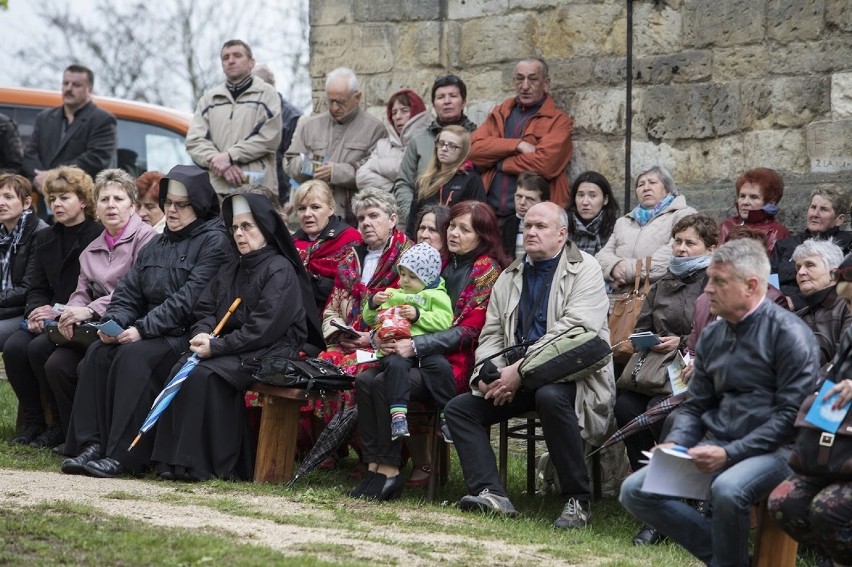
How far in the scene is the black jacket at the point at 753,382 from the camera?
218 inches

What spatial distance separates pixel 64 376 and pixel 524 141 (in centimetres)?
349

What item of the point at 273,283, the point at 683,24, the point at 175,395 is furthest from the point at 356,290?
the point at 683,24

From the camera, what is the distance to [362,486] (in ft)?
24.7

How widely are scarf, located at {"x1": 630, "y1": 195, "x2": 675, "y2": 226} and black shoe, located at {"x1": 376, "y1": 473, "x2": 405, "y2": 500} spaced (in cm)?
227

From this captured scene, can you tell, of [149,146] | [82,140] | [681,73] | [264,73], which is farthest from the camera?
[149,146]

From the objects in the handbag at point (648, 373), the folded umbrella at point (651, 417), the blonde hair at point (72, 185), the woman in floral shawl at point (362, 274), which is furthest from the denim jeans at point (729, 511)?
the blonde hair at point (72, 185)

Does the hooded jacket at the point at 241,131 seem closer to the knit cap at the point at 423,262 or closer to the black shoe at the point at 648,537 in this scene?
the knit cap at the point at 423,262

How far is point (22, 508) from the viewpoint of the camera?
6492 mm

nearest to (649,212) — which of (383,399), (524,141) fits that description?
(524,141)

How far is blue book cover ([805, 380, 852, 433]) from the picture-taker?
5203mm

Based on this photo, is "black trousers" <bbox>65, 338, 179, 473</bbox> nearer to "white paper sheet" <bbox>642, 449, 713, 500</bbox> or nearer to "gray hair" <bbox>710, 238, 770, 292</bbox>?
"white paper sheet" <bbox>642, 449, 713, 500</bbox>


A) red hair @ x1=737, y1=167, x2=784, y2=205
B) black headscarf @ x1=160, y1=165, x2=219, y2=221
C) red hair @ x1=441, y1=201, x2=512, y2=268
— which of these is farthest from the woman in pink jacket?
red hair @ x1=737, y1=167, x2=784, y2=205

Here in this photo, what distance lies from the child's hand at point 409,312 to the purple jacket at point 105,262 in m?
2.21

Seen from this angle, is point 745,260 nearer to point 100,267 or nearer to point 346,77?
point 100,267
